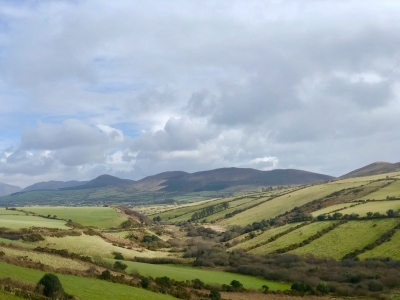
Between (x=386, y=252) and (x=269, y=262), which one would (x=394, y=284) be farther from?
(x=269, y=262)

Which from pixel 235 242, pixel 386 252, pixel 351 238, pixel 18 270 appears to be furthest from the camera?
pixel 235 242

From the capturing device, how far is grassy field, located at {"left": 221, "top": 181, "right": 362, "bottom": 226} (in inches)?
5256

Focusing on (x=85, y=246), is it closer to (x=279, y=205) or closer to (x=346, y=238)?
(x=346, y=238)

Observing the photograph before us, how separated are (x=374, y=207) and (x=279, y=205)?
2070 inches

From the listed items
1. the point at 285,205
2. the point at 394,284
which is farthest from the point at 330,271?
the point at 285,205

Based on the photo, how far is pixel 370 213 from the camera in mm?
84250

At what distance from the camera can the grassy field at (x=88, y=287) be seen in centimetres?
2778

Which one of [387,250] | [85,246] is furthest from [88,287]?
[387,250]

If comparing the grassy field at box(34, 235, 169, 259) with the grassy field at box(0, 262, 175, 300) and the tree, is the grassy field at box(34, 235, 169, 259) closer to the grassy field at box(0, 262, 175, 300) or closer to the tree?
the grassy field at box(0, 262, 175, 300)

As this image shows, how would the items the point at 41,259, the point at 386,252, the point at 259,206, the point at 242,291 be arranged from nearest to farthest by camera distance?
the point at 41,259 → the point at 242,291 → the point at 386,252 → the point at 259,206

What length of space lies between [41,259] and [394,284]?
140 feet

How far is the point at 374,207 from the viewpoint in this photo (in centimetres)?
9262

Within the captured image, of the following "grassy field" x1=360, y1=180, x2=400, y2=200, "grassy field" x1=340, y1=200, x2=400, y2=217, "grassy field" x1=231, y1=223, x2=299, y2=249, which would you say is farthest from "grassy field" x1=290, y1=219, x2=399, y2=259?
"grassy field" x1=360, y1=180, x2=400, y2=200

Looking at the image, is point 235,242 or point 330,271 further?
point 235,242
